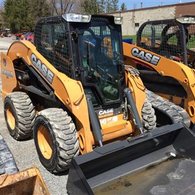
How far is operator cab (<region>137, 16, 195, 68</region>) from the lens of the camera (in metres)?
7.07

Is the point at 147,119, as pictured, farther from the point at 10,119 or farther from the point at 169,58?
the point at 10,119

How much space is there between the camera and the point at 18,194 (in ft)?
9.77

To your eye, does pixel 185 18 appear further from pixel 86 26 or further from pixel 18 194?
pixel 18 194

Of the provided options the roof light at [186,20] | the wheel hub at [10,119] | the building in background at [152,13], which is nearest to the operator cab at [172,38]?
the roof light at [186,20]

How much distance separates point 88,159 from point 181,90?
3561 mm

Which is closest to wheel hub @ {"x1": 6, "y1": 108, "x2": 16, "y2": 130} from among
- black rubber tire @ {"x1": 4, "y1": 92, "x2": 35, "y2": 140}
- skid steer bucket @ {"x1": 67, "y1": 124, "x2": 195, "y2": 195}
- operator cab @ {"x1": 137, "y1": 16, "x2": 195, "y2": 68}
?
black rubber tire @ {"x1": 4, "y1": 92, "x2": 35, "y2": 140}

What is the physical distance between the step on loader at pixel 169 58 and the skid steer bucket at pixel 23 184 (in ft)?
13.4

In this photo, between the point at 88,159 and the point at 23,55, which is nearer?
the point at 88,159

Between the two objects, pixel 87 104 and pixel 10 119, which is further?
pixel 10 119

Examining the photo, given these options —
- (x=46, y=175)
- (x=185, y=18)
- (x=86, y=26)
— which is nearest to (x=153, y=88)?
(x=185, y=18)

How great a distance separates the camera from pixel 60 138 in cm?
452

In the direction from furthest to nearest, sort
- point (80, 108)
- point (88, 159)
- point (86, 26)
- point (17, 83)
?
point (17, 83) → point (86, 26) → point (80, 108) → point (88, 159)

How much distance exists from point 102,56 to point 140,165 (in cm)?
168

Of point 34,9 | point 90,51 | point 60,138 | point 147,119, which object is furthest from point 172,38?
point 34,9
